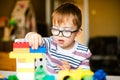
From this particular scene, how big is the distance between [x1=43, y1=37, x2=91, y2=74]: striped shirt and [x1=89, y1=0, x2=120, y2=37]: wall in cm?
297

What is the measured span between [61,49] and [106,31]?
3.29m

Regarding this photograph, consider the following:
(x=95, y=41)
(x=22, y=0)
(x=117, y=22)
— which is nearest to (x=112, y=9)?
(x=117, y=22)

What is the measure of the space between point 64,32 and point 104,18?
3246mm

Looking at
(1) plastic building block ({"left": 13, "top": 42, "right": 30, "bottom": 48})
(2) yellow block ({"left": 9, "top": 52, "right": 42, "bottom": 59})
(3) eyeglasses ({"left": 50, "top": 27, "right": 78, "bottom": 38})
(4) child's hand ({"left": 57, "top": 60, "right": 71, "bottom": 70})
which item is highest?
(3) eyeglasses ({"left": 50, "top": 27, "right": 78, "bottom": 38})

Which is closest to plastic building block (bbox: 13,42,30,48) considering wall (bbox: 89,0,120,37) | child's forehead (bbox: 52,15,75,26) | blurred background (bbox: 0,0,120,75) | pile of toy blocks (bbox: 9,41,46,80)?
pile of toy blocks (bbox: 9,41,46,80)

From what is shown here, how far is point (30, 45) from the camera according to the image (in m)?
0.78

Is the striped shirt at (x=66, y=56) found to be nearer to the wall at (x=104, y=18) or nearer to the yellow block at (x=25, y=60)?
the yellow block at (x=25, y=60)

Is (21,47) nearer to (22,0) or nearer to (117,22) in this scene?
(22,0)

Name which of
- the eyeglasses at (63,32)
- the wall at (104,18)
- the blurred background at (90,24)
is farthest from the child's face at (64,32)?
the wall at (104,18)

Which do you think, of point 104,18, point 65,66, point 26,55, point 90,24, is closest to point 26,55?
point 26,55

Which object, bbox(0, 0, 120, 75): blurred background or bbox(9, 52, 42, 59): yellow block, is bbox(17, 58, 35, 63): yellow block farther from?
bbox(0, 0, 120, 75): blurred background

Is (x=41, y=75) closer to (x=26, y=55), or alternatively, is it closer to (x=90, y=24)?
(x=26, y=55)

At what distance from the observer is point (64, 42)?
81 cm

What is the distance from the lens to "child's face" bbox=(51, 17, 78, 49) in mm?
799
